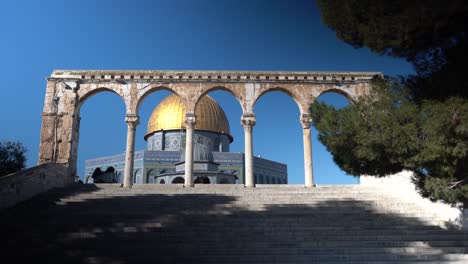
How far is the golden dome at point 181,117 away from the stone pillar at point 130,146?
47.5ft

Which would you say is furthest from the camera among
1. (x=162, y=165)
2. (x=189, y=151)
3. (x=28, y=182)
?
A: (x=162, y=165)

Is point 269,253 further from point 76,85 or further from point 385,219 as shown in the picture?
point 76,85

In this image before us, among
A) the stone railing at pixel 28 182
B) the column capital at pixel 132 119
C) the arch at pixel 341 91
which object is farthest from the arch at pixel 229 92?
the stone railing at pixel 28 182

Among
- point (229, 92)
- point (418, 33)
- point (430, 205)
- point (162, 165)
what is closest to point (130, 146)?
point (229, 92)

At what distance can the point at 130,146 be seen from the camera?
17.6 m

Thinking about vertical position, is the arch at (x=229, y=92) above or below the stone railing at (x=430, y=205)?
above

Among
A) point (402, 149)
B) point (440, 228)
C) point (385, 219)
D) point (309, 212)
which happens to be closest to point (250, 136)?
point (309, 212)

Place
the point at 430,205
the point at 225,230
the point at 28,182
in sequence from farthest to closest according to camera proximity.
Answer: the point at 28,182
the point at 430,205
the point at 225,230

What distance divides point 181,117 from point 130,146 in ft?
51.9

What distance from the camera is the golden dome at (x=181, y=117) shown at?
109 feet

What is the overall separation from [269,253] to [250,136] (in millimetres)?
9598

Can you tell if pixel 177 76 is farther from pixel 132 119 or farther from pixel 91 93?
pixel 91 93

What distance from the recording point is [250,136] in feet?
58.6

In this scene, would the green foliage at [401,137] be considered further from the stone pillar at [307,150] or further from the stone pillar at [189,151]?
the stone pillar at [189,151]
